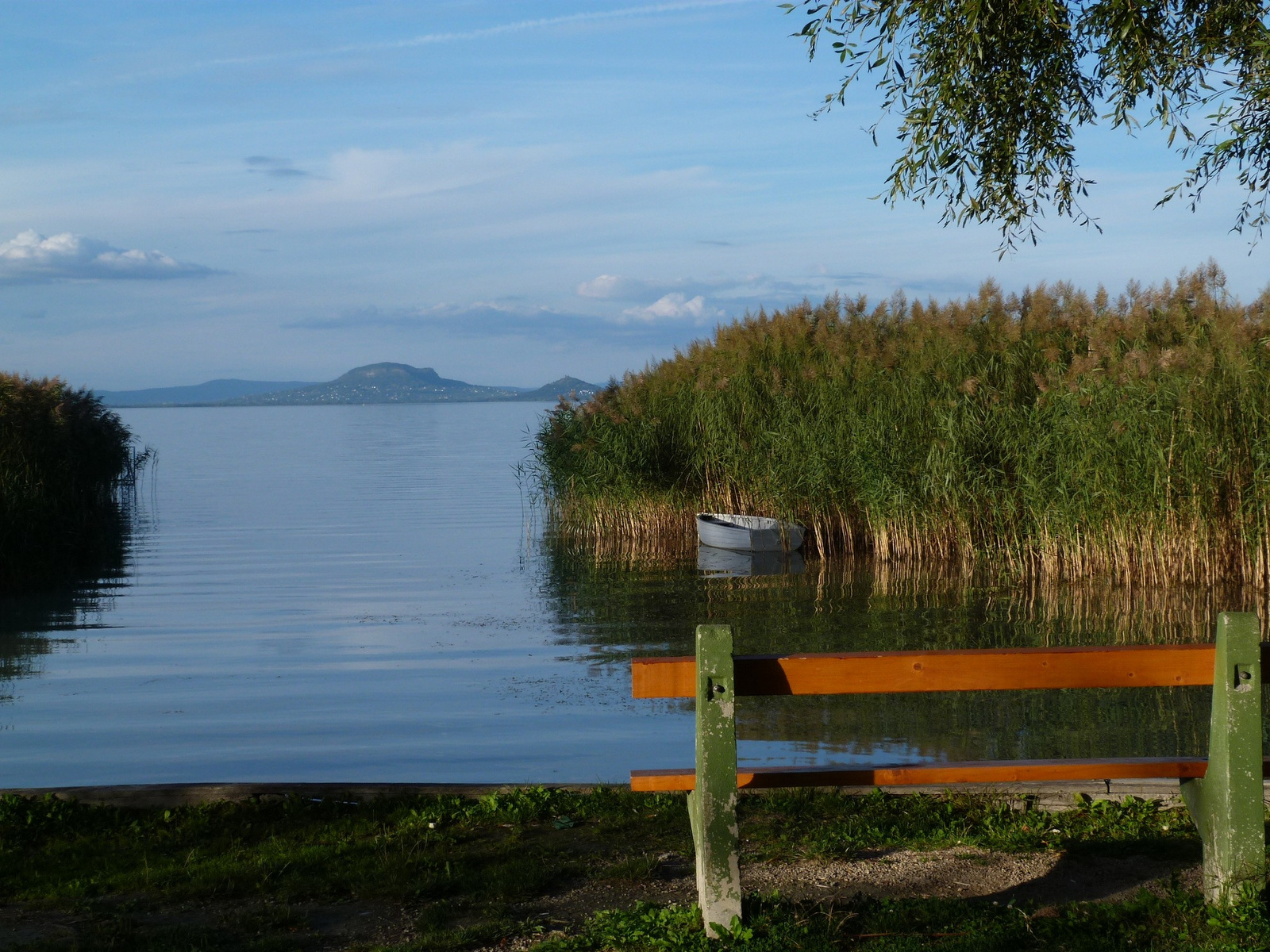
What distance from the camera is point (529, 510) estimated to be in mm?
27906

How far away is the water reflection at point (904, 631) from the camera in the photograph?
804cm

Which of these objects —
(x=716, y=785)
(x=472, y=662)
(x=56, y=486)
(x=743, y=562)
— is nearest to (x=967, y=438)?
(x=743, y=562)

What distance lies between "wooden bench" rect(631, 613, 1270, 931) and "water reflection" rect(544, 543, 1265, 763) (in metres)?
3.59

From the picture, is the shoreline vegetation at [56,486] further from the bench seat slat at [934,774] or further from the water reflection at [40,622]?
the bench seat slat at [934,774]

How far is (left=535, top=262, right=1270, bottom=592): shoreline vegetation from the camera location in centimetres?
1253

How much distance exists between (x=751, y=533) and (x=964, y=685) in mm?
13544

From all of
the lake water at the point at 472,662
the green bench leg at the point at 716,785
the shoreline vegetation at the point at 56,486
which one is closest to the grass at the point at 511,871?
the green bench leg at the point at 716,785

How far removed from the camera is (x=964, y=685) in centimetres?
389

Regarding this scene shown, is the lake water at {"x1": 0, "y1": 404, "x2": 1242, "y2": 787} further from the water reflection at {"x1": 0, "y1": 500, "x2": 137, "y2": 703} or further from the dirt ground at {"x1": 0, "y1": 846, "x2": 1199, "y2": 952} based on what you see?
the dirt ground at {"x1": 0, "y1": 846, "x2": 1199, "y2": 952}

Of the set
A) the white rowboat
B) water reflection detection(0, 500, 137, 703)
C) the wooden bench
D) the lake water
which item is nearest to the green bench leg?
the wooden bench

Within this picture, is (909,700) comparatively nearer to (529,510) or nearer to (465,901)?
(465,901)

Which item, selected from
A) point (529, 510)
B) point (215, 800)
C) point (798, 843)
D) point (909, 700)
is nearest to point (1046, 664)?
point (798, 843)

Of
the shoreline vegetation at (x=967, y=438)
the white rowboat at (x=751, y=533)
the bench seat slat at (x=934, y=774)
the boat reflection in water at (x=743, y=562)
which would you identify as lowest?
the boat reflection in water at (x=743, y=562)

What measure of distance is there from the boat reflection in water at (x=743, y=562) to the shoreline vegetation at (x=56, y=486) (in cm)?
886
